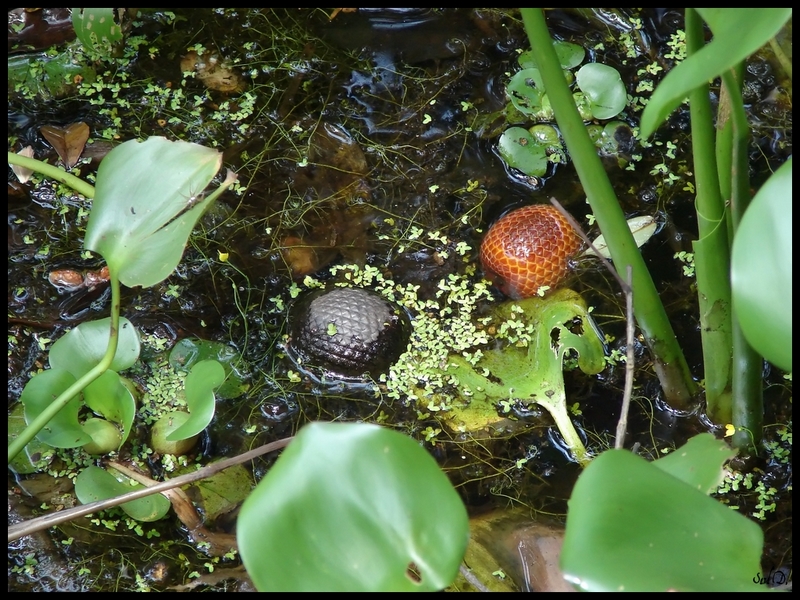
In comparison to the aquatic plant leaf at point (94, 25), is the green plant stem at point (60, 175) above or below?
below

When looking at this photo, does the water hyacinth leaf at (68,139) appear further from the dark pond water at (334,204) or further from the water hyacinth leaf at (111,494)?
the water hyacinth leaf at (111,494)

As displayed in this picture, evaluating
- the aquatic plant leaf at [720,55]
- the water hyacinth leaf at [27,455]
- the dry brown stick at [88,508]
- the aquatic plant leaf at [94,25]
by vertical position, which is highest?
the aquatic plant leaf at [720,55]

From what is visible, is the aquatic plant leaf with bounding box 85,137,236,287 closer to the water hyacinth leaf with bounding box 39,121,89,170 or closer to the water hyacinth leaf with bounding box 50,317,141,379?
the water hyacinth leaf with bounding box 50,317,141,379

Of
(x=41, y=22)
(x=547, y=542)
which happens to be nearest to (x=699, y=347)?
(x=547, y=542)

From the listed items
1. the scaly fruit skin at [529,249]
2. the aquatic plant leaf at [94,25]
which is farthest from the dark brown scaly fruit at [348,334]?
the aquatic plant leaf at [94,25]

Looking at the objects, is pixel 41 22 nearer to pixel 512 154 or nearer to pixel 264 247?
pixel 264 247

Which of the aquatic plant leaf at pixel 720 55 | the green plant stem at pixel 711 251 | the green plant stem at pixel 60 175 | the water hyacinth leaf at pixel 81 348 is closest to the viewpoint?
the aquatic plant leaf at pixel 720 55
